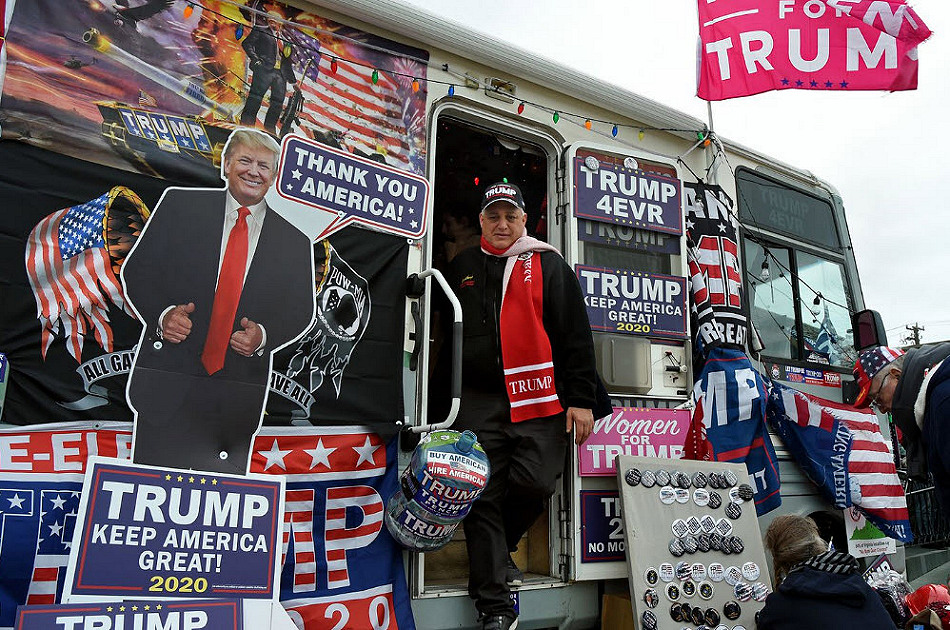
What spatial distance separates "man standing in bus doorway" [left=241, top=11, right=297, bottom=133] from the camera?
303cm

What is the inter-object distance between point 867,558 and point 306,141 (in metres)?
4.42

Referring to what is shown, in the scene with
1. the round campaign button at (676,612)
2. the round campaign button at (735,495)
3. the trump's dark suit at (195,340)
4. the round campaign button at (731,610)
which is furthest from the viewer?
the round campaign button at (735,495)

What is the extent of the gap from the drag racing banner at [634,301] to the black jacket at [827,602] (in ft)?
5.01

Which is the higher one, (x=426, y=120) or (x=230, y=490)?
(x=426, y=120)

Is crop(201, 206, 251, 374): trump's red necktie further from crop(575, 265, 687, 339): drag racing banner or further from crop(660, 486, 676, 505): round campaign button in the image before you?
crop(660, 486, 676, 505): round campaign button

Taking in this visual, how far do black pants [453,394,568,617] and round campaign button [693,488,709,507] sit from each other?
814 millimetres

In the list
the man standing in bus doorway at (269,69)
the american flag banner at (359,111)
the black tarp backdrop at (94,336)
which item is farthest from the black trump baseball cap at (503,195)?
the man standing in bus doorway at (269,69)

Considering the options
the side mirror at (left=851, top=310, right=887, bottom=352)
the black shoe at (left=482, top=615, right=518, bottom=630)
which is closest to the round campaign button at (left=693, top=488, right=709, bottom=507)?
the black shoe at (left=482, top=615, right=518, bottom=630)

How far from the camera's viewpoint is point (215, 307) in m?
2.83

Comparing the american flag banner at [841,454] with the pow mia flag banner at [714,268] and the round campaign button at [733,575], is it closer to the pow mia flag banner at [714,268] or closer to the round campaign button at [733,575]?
the pow mia flag banner at [714,268]

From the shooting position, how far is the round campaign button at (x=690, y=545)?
3580 mm

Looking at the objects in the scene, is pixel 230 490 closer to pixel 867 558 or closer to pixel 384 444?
pixel 384 444

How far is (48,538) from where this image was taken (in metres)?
2.37

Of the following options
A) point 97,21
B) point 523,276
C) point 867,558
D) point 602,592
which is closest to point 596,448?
point 602,592
